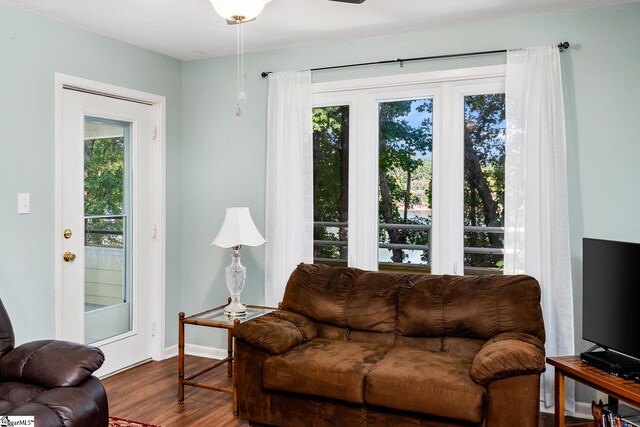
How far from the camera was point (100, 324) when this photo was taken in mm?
3936

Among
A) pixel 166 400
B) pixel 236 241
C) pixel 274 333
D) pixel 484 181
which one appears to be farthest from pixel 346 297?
pixel 166 400

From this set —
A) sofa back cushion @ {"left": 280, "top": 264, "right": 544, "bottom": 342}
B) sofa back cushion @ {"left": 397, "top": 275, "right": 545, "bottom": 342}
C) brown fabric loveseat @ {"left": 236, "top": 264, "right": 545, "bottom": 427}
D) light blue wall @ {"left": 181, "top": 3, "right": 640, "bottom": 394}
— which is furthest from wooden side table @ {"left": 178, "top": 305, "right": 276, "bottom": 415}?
sofa back cushion @ {"left": 397, "top": 275, "right": 545, "bottom": 342}

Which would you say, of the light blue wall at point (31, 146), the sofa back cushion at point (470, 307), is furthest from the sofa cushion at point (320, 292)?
the light blue wall at point (31, 146)

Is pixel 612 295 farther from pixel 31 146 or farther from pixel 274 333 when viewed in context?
pixel 31 146

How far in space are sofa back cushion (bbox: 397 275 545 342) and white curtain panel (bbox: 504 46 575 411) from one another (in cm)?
30

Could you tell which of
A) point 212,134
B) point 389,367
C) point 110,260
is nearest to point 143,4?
point 212,134

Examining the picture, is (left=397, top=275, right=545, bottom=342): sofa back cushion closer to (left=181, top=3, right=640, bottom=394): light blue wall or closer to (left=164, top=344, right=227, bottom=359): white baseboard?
(left=181, top=3, right=640, bottom=394): light blue wall

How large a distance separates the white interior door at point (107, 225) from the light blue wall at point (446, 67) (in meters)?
0.42

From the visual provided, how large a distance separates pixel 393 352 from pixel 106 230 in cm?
236

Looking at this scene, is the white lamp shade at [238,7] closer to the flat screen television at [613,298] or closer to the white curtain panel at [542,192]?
the white curtain panel at [542,192]

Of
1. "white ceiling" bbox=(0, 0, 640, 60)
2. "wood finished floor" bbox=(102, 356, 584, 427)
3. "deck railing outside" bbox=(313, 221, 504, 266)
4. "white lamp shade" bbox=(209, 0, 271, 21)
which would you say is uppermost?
"white ceiling" bbox=(0, 0, 640, 60)

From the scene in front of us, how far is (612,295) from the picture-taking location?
274 cm

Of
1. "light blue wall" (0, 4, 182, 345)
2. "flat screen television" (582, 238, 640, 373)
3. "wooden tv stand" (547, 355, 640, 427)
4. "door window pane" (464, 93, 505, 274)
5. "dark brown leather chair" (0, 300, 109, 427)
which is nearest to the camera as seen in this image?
"dark brown leather chair" (0, 300, 109, 427)

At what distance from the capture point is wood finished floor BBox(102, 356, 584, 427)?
323cm
